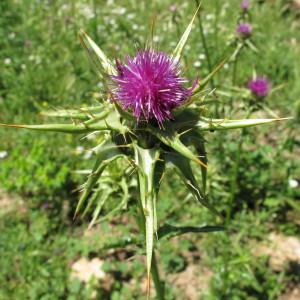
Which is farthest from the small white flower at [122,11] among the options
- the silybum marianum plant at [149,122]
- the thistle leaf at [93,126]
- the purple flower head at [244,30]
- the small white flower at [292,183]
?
the thistle leaf at [93,126]

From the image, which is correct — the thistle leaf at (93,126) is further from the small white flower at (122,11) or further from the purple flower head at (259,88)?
the small white flower at (122,11)

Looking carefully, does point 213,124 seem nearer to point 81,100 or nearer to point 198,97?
point 198,97

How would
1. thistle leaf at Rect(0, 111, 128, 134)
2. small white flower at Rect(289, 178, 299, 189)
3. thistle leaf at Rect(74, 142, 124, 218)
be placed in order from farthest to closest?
small white flower at Rect(289, 178, 299, 189)
thistle leaf at Rect(74, 142, 124, 218)
thistle leaf at Rect(0, 111, 128, 134)

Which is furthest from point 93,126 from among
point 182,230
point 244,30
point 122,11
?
point 122,11

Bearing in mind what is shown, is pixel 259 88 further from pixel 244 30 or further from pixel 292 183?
pixel 292 183

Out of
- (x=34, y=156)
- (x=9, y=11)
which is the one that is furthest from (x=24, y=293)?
(x=9, y=11)

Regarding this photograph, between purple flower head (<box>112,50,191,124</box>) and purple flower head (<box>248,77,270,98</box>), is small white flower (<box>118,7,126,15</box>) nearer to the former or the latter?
purple flower head (<box>248,77,270,98</box>)

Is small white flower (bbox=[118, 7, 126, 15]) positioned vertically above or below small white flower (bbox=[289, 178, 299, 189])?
above

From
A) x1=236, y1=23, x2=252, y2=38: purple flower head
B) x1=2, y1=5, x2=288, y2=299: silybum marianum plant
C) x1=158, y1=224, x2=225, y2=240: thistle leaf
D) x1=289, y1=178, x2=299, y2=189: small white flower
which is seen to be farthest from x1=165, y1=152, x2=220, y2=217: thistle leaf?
x1=289, y1=178, x2=299, y2=189: small white flower
